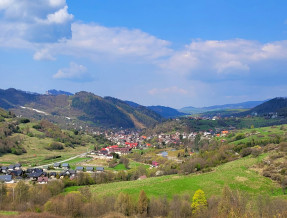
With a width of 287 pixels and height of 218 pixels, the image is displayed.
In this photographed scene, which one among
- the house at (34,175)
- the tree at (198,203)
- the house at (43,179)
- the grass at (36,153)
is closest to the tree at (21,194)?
the house at (43,179)

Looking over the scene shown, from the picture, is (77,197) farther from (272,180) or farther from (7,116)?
(7,116)

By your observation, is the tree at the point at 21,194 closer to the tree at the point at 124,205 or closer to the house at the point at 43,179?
the tree at the point at 124,205

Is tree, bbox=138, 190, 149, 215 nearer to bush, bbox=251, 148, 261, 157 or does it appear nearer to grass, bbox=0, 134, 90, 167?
bush, bbox=251, 148, 261, 157

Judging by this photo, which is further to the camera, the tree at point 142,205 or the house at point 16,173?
the house at point 16,173

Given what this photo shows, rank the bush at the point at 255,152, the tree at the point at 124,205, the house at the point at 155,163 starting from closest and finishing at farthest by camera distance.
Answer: the tree at the point at 124,205 → the bush at the point at 255,152 → the house at the point at 155,163

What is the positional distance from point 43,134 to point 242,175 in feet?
344

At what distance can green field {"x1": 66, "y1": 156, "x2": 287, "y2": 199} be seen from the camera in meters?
42.9

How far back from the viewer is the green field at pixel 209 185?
42875 millimetres

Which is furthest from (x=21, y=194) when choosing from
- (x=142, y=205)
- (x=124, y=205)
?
(x=142, y=205)

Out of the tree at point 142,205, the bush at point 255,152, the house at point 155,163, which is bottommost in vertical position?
the house at point 155,163

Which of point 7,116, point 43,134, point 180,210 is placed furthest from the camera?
point 7,116

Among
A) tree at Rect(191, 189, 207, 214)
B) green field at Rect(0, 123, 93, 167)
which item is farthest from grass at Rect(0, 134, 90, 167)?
tree at Rect(191, 189, 207, 214)

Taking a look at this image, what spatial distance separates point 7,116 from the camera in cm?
14500

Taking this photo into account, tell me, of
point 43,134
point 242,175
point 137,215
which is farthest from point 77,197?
point 43,134
